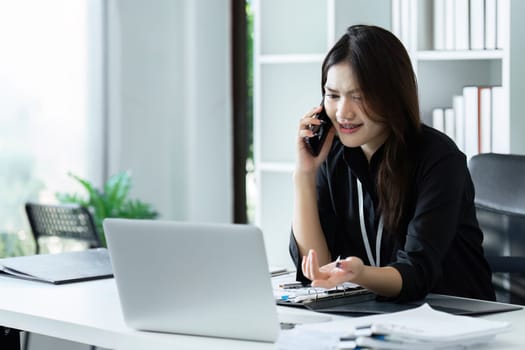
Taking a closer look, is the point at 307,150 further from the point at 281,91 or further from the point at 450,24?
the point at 281,91

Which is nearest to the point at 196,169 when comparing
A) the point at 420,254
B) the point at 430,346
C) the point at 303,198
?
the point at 303,198

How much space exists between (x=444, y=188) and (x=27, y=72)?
2.58 meters

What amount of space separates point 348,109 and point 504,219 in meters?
0.49

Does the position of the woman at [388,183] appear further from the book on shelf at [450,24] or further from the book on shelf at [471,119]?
the book on shelf at [450,24]

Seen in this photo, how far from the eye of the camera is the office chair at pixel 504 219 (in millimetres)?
2098

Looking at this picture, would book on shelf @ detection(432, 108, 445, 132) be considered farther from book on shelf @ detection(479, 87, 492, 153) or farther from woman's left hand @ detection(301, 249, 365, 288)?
woman's left hand @ detection(301, 249, 365, 288)

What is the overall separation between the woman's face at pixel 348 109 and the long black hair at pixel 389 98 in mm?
13

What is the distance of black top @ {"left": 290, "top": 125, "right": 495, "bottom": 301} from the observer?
5.91 ft

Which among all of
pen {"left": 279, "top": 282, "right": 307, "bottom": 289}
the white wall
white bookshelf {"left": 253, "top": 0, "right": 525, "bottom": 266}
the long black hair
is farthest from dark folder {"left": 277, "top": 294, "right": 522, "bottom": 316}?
the white wall

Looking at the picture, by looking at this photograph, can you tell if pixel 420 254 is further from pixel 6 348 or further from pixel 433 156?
pixel 6 348

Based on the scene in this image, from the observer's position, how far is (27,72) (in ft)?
13.2

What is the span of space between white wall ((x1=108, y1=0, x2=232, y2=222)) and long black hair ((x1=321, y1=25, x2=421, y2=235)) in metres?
2.63

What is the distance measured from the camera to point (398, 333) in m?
1.29

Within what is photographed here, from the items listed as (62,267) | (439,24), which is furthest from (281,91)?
(62,267)
